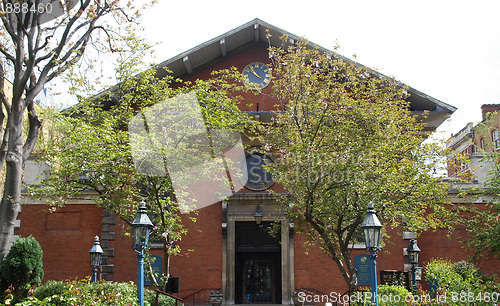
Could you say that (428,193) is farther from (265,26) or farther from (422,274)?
(265,26)

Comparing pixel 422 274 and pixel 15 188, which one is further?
pixel 422 274

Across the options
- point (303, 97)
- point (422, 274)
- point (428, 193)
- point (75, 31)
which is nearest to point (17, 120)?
point (75, 31)

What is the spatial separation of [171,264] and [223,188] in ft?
12.2

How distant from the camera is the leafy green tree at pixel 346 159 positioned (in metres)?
13.0

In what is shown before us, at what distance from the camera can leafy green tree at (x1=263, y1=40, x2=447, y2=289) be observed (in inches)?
512

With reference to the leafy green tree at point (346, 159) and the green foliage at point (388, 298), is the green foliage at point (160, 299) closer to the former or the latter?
the leafy green tree at point (346, 159)

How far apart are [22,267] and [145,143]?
18.6ft

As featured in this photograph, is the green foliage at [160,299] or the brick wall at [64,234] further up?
the brick wall at [64,234]

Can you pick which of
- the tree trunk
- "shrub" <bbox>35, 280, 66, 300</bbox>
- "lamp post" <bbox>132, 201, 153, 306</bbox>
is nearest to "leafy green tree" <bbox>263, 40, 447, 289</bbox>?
"lamp post" <bbox>132, 201, 153, 306</bbox>

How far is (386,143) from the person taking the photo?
13289 mm

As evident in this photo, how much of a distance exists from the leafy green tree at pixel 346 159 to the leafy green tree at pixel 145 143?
2.44 m

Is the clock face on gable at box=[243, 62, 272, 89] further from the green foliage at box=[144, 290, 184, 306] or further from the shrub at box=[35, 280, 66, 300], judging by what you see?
the shrub at box=[35, 280, 66, 300]

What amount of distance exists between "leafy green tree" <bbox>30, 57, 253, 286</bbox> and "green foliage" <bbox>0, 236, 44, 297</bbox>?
178 centimetres

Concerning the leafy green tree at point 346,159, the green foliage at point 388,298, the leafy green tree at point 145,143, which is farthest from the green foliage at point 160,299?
the green foliage at point 388,298
